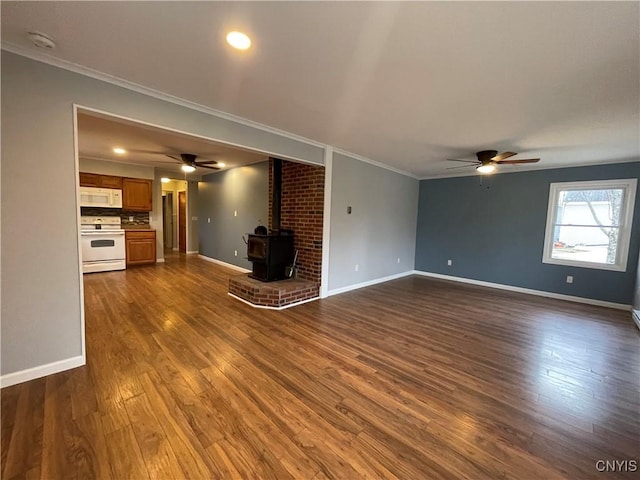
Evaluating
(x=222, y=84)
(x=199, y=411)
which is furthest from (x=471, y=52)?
(x=199, y=411)

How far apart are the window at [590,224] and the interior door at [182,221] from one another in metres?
9.51

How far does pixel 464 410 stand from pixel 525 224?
4.80 metres

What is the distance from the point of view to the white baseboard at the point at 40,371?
1.96m

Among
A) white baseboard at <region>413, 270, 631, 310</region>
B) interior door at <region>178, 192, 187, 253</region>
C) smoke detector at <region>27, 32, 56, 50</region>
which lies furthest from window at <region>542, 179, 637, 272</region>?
interior door at <region>178, 192, 187, 253</region>

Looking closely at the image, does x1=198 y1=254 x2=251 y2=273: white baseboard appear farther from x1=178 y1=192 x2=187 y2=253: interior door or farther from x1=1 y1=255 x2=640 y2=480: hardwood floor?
x1=1 y1=255 x2=640 y2=480: hardwood floor

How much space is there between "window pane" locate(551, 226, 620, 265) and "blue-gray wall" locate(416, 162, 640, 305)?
0.66ft

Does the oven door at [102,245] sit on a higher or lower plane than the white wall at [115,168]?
lower

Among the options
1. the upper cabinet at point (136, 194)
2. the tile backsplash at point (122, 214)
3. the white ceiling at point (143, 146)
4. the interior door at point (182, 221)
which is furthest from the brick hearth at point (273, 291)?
the interior door at point (182, 221)

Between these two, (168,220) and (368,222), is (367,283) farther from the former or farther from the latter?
(168,220)

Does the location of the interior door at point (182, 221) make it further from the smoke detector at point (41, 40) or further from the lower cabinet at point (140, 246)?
the smoke detector at point (41, 40)

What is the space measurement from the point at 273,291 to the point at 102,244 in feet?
14.9

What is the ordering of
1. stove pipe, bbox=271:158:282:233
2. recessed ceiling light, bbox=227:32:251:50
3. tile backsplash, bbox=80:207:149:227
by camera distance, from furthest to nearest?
tile backsplash, bbox=80:207:149:227
stove pipe, bbox=271:158:282:233
recessed ceiling light, bbox=227:32:251:50

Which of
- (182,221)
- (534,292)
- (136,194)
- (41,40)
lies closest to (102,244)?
(136,194)

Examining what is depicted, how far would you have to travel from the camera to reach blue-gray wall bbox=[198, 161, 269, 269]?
5676 millimetres
